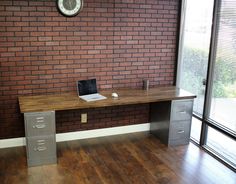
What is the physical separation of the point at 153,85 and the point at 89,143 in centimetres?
124

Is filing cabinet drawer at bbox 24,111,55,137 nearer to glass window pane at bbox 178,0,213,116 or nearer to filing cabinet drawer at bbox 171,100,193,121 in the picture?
filing cabinet drawer at bbox 171,100,193,121

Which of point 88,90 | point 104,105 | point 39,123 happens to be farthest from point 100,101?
point 39,123

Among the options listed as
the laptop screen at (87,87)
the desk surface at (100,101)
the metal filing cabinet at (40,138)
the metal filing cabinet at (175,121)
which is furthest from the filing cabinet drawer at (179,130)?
the metal filing cabinet at (40,138)

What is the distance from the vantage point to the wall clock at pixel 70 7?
3.48 metres

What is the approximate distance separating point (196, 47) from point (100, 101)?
61.6 inches

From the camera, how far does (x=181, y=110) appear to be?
12.4 feet

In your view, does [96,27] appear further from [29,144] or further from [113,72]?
[29,144]

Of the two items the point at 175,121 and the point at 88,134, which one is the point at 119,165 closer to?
the point at 88,134

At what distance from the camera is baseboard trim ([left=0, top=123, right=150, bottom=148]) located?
3.72 metres

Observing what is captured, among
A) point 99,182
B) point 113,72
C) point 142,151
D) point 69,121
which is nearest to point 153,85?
point 113,72

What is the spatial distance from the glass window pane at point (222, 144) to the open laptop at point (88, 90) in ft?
4.92

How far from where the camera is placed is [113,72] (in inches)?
157

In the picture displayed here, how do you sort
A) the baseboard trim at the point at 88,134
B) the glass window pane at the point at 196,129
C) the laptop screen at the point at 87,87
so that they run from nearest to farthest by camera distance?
the laptop screen at the point at 87,87, the baseboard trim at the point at 88,134, the glass window pane at the point at 196,129

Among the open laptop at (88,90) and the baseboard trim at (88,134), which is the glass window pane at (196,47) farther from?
the open laptop at (88,90)
